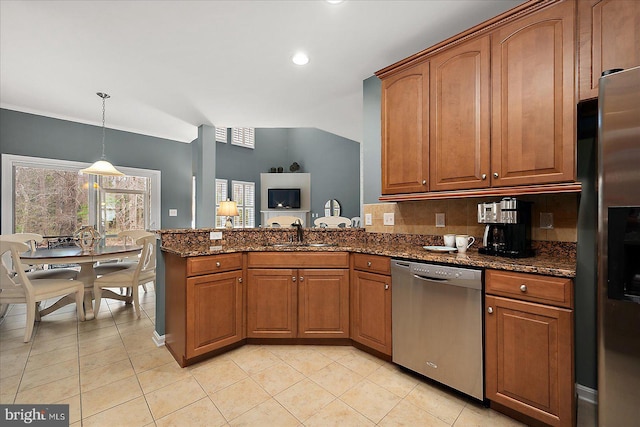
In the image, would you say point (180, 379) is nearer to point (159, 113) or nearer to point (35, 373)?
point (35, 373)

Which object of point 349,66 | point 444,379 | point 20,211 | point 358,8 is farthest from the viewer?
point 20,211

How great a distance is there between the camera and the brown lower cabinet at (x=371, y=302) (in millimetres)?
2102

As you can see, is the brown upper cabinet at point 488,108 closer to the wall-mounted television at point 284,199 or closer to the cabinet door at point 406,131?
the cabinet door at point 406,131

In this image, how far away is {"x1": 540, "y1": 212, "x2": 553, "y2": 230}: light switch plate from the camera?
1.86 m

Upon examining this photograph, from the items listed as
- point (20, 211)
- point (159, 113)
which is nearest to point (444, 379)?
point (159, 113)

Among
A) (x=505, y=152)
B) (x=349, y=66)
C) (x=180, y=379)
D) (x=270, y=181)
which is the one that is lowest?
(x=180, y=379)

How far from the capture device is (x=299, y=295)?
7.84 feet

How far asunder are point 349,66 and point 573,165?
1.96 m

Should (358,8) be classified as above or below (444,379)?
above

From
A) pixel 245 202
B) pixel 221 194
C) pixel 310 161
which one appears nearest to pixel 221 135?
pixel 221 194

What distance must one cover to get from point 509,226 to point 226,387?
2.11 m

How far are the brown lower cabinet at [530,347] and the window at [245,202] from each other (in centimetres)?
707

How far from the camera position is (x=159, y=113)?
416cm

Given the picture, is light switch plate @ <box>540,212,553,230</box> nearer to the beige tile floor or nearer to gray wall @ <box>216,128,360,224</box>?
the beige tile floor
